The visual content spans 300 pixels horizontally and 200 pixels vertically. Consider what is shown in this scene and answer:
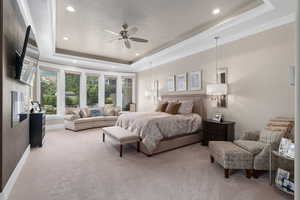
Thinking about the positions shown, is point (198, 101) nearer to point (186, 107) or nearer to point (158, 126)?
point (186, 107)

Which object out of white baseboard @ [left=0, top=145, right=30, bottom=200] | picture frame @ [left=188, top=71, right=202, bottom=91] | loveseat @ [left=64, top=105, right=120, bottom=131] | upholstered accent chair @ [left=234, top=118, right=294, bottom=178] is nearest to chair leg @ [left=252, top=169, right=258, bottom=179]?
upholstered accent chair @ [left=234, top=118, right=294, bottom=178]

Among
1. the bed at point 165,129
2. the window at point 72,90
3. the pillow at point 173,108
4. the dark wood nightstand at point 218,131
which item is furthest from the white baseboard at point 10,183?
the window at point 72,90

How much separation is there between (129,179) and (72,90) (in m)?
5.67

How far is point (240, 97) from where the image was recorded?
3701 millimetres

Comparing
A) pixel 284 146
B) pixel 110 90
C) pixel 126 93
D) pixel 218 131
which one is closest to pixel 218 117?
pixel 218 131

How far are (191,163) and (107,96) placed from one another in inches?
232

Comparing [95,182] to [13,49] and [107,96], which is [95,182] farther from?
[107,96]

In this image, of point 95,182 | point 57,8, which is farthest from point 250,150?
point 57,8

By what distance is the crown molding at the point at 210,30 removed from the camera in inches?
107

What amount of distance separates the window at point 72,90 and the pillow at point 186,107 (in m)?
4.84

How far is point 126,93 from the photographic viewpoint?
8383 millimetres

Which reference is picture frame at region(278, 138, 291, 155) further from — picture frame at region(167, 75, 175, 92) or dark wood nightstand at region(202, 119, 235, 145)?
picture frame at region(167, 75, 175, 92)

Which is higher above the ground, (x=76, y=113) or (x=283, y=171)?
(x=76, y=113)

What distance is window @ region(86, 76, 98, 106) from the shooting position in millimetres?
7141
